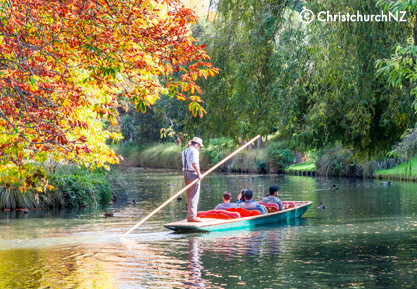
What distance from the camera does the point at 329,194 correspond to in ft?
81.3

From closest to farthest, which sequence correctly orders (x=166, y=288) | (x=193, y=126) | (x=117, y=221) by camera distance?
(x=166, y=288) → (x=193, y=126) → (x=117, y=221)

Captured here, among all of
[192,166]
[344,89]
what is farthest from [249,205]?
[344,89]

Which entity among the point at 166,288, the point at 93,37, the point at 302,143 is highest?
the point at 93,37

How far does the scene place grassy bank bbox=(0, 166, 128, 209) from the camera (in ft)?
65.1

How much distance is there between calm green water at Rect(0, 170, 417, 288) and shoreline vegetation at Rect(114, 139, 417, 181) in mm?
11796

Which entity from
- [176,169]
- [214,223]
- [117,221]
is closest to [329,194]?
[117,221]

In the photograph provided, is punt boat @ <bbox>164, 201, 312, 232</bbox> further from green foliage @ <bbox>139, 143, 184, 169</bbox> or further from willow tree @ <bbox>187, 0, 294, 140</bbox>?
green foliage @ <bbox>139, 143, 184, 169</bbox>

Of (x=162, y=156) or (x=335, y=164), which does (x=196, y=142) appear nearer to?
(x=335, y=164)

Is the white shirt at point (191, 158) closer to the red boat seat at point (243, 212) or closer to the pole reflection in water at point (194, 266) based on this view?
the pole reflection in water at point (194, 266)

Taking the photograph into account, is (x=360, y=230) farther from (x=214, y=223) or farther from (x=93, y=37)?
(x=93, y=37)

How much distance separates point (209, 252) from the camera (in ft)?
36.4

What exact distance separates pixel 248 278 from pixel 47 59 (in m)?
3.97

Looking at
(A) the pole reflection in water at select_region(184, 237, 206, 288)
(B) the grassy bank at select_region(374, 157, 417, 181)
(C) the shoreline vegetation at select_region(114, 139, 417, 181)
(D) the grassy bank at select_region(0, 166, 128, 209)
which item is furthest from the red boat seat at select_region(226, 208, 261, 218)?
(B) the grassy bank at select_region(374, 157, 417, 181)

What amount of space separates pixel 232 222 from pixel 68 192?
8324 mm
